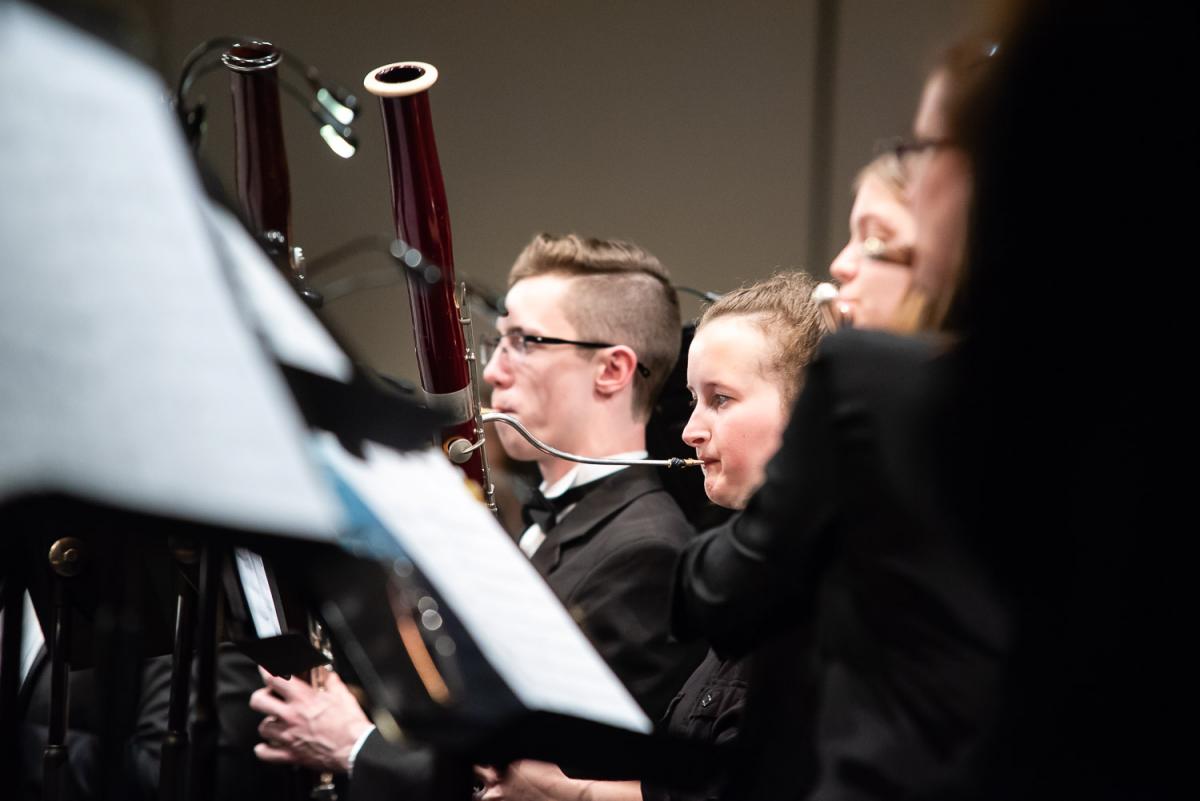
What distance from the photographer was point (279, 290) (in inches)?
27.6

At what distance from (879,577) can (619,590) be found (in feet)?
3.19

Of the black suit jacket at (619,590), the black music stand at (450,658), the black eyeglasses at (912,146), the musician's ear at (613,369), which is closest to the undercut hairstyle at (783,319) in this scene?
the black suit jacket at (619,590)

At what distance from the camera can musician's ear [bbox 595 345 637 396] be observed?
1.95 meters

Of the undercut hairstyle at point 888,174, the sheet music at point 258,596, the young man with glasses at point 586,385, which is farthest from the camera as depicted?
the young man with glasses at point 586,385

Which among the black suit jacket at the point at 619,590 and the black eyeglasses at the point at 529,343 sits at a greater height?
the black eyeglasses at the point at 529,343

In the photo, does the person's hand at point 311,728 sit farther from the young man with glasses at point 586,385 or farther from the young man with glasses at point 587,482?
the young man with glasses at point 586,385

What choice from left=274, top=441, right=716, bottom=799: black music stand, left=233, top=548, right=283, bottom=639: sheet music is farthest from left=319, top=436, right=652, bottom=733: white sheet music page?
left=233, top=548, right=283, bottom=639: sheet music

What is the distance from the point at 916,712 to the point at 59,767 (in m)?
0.95

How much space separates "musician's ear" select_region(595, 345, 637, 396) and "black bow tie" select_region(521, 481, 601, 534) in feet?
0.56

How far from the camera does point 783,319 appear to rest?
4.79 feet

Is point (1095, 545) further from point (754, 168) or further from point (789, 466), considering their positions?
point (754, 168)

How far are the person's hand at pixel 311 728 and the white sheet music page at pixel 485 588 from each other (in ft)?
2.70

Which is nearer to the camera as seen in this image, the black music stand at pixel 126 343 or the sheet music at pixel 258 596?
the black music stand at pixel 126 343

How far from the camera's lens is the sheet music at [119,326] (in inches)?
22.9
